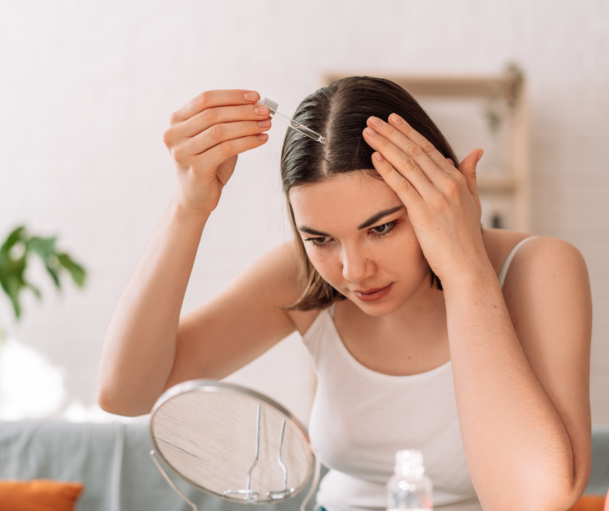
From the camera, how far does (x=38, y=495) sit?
1.55 metres

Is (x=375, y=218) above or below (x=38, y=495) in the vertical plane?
above

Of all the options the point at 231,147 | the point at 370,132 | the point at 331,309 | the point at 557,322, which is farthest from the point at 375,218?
the point at 331,309

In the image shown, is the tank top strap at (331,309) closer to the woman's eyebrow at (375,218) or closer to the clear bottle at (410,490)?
the woman's eyebrow at (375,218)

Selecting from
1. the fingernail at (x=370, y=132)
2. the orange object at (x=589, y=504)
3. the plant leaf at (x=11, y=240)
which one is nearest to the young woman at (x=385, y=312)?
the fingernail at (x=370, y=132)

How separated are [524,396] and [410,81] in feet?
6.00

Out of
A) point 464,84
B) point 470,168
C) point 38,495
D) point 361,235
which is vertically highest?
point 464,84

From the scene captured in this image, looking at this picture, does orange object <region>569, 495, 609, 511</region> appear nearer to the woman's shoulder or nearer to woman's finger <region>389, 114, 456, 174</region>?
the woman's shoulder

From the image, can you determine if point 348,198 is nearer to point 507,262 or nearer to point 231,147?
point 231,147

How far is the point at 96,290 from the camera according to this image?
268 cm

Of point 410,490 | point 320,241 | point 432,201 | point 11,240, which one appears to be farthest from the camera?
point 11,240

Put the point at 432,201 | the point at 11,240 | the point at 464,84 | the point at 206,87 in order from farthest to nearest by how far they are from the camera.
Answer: the point at 206,87, the point at 464,84, the point at 11,240, the point at 432,201

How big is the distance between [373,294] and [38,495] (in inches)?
45.6

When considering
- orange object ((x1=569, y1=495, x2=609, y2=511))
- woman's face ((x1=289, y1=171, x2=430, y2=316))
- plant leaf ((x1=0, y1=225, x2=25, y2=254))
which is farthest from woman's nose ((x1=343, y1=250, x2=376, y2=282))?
plant leaf ((x1=0, y1=225, x2=25, y2=254))

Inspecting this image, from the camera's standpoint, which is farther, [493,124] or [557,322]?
[493,124]
